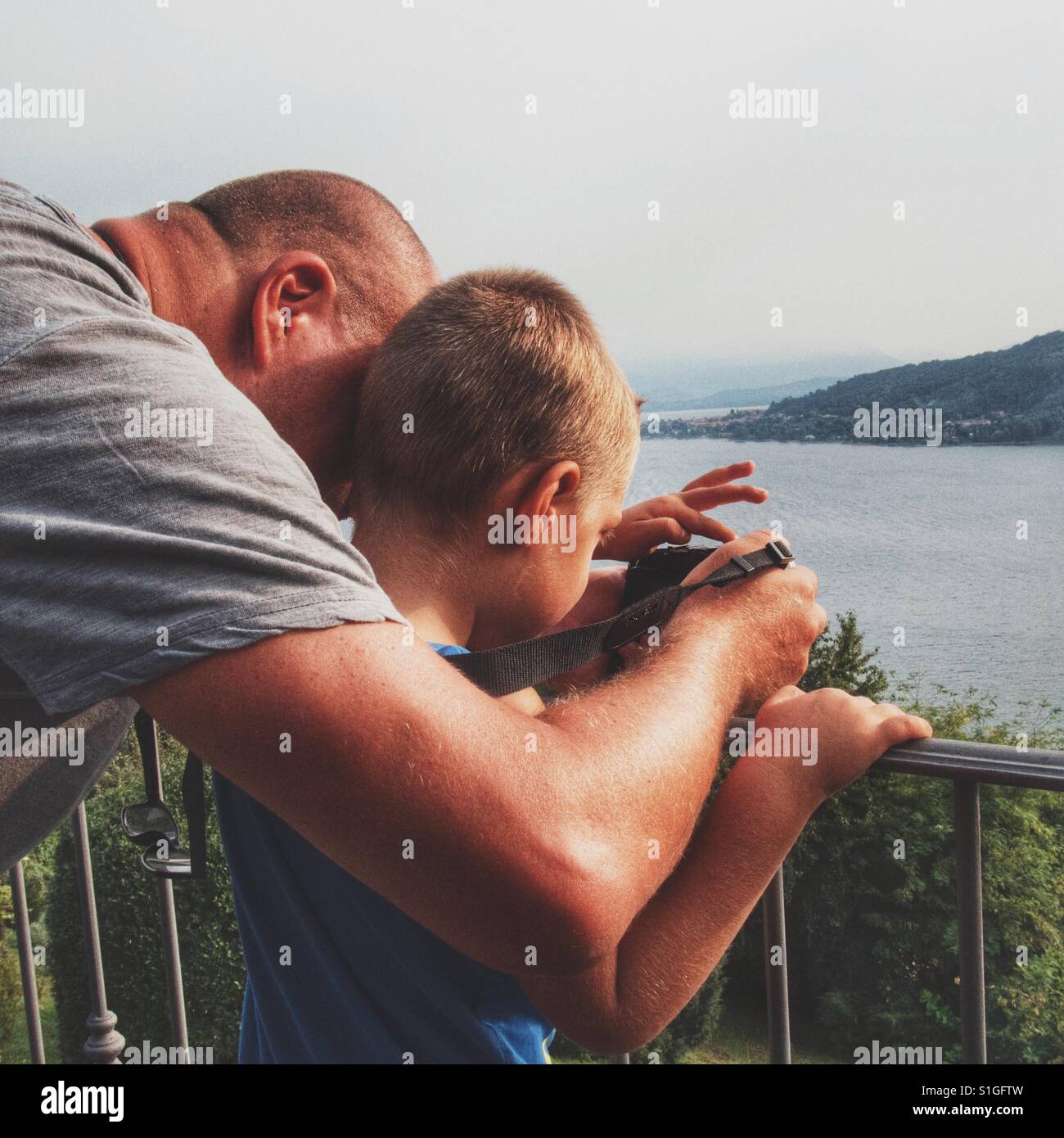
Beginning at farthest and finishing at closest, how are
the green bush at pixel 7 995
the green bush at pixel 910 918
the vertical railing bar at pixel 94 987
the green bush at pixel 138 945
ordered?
the green bush at pixel 910 918 → the green bush at pixel 7 995 → the green bush at pixel 138 945 → the vertical railing bar at pixel 94 987

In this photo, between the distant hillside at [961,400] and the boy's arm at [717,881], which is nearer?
the boy's arm at [717,881]

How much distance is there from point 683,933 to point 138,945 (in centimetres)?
2170

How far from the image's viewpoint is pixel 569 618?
5.43 feet

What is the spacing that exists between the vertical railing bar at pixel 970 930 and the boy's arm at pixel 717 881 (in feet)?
0.48

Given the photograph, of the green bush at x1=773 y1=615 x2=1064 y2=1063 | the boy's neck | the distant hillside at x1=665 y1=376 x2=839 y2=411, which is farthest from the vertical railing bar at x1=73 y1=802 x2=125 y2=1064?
the distant hillside at x1=665 y1=376 x2=839 y2=411

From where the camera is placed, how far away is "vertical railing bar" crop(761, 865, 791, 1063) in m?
1.53

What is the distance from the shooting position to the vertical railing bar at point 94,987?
2.11 metres

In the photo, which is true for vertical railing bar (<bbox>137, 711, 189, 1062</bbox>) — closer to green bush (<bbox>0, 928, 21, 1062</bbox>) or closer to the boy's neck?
the boy's neck

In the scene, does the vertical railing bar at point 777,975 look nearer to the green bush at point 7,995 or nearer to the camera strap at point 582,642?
the camera strap at point 582,642

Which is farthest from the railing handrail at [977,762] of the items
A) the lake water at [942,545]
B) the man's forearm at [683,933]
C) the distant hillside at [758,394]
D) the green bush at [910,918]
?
the distant hillside at [758,394]

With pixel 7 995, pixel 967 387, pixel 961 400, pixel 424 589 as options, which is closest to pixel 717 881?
pixel 424 589

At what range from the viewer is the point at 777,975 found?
1529 mm

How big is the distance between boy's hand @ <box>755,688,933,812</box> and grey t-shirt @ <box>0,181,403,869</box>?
0.55 meters

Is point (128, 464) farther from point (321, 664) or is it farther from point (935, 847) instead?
point (935, 847)
